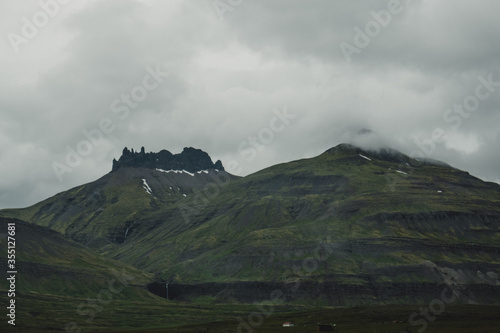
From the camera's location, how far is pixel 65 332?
191500 millimetres

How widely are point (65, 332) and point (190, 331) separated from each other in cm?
4256

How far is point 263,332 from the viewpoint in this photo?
557ft

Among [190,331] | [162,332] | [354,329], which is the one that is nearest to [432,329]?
[354,329]

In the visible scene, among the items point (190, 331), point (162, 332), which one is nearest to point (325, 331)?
point (190, 331)

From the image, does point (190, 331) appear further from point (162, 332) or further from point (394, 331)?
point (394, 331)

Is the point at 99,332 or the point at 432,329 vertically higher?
the point at 99,332

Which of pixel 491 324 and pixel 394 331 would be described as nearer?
pixel 394 331

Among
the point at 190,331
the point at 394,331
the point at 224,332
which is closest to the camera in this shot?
the point at 394,331

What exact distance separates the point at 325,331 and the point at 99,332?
80.1 meters

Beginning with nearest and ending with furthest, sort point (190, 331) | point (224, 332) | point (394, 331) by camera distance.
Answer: point (394, 331) → point (224, 332) → point (190, 331)

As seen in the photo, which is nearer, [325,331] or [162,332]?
[325,331]

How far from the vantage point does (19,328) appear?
19825cm

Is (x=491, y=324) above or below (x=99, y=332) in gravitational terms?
below

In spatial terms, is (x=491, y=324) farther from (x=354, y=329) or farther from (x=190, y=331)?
(x=190, y=331)
